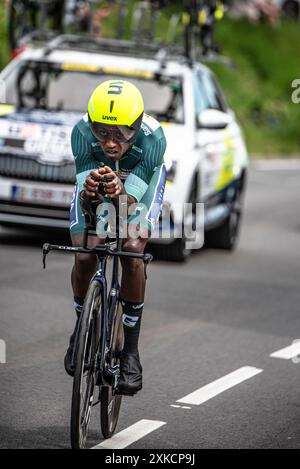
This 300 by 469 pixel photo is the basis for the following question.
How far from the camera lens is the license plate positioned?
13.2 meters

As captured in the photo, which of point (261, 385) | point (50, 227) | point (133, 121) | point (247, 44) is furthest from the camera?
point (247, 44)

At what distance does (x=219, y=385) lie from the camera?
841 centimetres

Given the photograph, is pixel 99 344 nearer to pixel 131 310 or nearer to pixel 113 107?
pixel 131 310

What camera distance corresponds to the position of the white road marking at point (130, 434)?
6742 mm

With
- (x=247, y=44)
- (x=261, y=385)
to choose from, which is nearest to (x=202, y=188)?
(x=261, y=385)

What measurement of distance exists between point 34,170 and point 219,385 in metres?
5.28

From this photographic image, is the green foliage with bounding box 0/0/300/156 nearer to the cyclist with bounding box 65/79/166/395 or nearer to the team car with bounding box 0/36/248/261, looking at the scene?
the team car with bounding box 0/36/248/261

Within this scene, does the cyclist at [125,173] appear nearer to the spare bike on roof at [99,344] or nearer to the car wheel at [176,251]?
the spare bike on roof at [99,344]

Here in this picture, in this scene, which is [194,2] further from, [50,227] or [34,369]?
[34,369]

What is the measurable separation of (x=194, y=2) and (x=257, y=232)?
3165 mm

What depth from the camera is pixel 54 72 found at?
47.0ft

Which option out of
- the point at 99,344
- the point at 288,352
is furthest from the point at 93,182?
the point at 288,352

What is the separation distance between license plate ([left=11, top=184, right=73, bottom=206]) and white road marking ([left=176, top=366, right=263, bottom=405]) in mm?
4550
